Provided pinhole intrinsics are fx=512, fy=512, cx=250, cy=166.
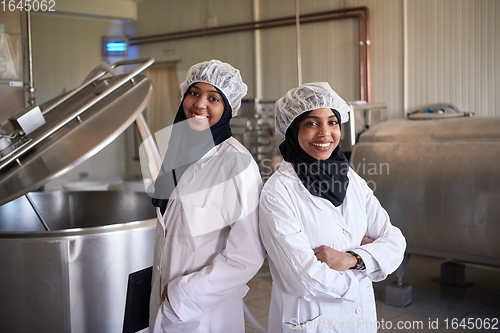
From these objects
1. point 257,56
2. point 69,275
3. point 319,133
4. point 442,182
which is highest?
point 257,56

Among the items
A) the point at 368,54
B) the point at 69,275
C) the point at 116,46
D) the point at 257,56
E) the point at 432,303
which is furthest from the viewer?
the point at 116,46

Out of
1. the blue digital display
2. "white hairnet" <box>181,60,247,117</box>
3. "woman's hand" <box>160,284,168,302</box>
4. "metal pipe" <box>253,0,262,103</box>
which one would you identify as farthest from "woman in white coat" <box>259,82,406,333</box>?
the blue digital display

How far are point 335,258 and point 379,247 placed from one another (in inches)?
6.9

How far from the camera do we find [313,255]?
4.43ft

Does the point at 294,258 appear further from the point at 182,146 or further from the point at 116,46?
the point at 116,46

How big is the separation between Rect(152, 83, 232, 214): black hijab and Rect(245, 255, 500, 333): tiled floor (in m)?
1.80

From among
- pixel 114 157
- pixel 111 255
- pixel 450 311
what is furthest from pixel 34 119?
pixel 114 157

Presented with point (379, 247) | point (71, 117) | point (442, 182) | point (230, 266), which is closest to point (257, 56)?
point (442, 182)

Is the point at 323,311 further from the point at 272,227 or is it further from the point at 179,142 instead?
the point at 179,142

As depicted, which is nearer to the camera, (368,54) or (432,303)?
(432,303)

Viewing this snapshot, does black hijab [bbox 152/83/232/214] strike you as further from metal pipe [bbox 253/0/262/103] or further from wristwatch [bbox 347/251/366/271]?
metal pipe [bbox 253/0/262/103]

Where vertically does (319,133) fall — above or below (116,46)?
below

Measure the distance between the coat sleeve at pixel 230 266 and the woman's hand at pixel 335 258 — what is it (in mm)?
164

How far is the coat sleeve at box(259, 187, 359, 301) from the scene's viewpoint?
134 centimetres
